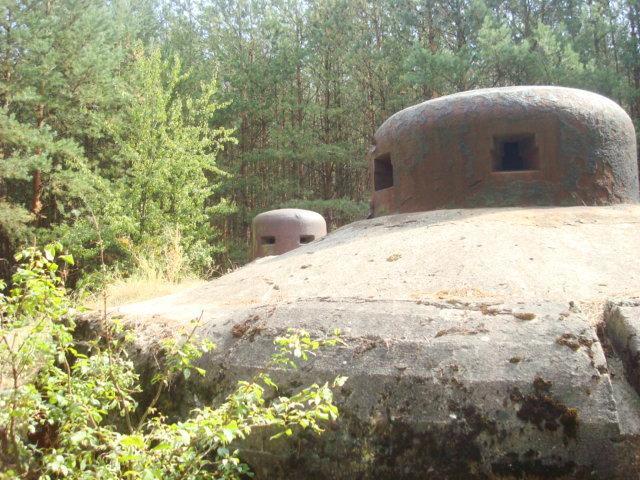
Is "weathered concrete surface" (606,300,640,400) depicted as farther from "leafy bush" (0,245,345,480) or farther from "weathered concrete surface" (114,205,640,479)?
"leafy bush" (0,245,345,480)

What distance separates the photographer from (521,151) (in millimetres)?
5629

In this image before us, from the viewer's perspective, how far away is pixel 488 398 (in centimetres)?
239

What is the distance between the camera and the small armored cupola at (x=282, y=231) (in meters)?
10.4

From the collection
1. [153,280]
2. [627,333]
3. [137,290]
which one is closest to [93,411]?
[627,333]

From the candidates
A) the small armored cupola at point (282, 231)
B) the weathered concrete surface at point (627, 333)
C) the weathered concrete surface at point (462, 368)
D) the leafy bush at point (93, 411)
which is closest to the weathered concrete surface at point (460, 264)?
the weathered concrete surface at point (462, 368)

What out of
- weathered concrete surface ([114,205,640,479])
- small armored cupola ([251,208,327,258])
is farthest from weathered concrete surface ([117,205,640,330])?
small armored cupola ([251,208,327,258])

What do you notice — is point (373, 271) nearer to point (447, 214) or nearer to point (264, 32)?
point (447, 214)

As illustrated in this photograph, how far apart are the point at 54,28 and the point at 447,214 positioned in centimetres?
1084

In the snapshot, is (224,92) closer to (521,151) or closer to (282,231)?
(282,231)

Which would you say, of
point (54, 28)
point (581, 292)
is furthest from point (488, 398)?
point (54, 28)

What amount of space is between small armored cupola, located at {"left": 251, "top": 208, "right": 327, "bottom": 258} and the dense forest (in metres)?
1.42

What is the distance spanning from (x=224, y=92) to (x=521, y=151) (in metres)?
14.8

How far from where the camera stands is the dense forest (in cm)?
1132

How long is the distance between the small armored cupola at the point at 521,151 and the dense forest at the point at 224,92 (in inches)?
174
